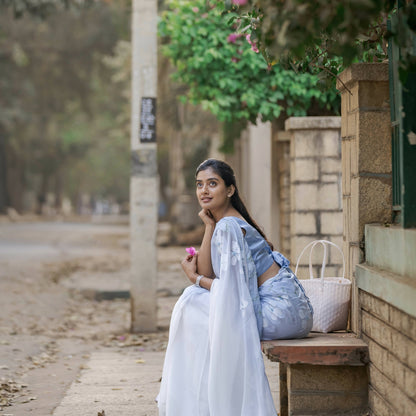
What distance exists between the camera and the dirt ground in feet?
21.8

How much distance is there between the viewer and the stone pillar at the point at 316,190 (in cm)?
814

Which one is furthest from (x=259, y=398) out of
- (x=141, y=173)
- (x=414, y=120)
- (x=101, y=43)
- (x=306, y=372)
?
(x=101, y=43)

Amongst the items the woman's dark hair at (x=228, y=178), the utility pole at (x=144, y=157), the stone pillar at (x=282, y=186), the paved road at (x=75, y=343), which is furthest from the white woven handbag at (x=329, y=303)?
the stone pillar at (x=282, y=186)

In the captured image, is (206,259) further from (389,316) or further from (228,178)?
(389,316)

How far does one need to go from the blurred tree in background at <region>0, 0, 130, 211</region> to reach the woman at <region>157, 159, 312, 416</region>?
68.0 ft

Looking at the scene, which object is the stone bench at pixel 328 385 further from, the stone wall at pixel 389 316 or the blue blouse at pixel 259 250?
the blue blouse at pixel 259 250

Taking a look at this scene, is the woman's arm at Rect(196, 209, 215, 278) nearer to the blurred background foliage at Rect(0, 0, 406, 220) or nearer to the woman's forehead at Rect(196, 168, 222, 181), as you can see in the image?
the woman's forehead at Rect(196, 168, 222, 181)

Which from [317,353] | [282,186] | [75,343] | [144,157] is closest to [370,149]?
[317,353]

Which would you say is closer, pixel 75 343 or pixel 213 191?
pixel 213 191

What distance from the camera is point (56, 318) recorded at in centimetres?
1059

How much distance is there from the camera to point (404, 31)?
3.14 m

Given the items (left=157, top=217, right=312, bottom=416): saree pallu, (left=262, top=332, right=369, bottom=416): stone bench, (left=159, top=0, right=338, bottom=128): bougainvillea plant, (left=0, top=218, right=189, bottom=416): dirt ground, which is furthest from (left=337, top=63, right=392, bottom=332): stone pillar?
(left=159, top=0, right=338, bottom=128): bougainvillea plant

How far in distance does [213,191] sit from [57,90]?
37891 mm

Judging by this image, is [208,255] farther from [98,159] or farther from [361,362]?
[98,159]
